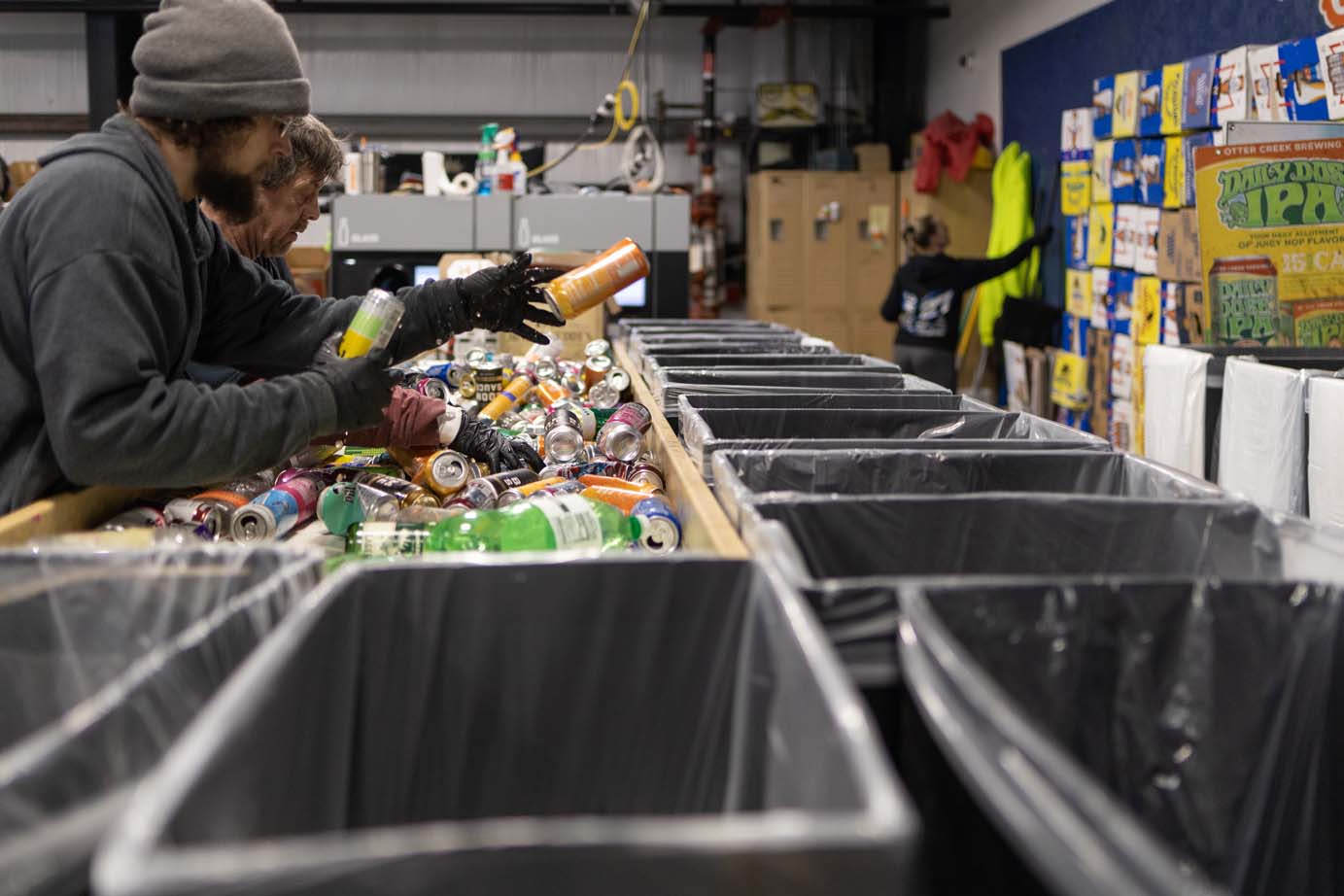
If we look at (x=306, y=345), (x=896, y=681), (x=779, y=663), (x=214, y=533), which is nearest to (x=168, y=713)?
(x=779, y=663)

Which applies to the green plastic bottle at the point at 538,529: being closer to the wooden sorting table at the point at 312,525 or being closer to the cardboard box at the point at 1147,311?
the wooden sorting table at the point at 312,525

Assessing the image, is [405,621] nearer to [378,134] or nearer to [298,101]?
[298,101]

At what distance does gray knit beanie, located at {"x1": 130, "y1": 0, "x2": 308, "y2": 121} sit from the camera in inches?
65.6

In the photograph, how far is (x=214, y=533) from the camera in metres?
1.91

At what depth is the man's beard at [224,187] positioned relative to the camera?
1.79 m

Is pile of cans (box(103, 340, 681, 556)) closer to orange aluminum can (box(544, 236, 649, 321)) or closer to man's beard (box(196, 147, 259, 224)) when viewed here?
orange aluminum can (box(544, 236, 649, 321))

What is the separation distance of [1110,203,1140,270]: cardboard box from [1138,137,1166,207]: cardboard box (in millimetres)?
142

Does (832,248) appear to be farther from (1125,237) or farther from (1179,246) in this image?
(1179,246)

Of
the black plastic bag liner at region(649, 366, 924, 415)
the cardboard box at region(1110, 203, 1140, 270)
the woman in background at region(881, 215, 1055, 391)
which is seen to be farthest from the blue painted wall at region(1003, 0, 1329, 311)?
the black plastic bag liner at region(649, 366, 924, 415)

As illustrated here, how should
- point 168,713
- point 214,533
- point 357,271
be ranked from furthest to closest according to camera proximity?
point 357,271
point 214,533
point 168,713

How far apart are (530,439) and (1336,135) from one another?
2717 mm

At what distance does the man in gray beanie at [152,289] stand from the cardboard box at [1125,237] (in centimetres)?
536

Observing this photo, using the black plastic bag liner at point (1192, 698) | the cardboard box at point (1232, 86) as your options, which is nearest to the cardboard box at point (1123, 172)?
the cardboard box at point (1232, 86)

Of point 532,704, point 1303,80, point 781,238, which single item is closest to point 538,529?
point 532,704
